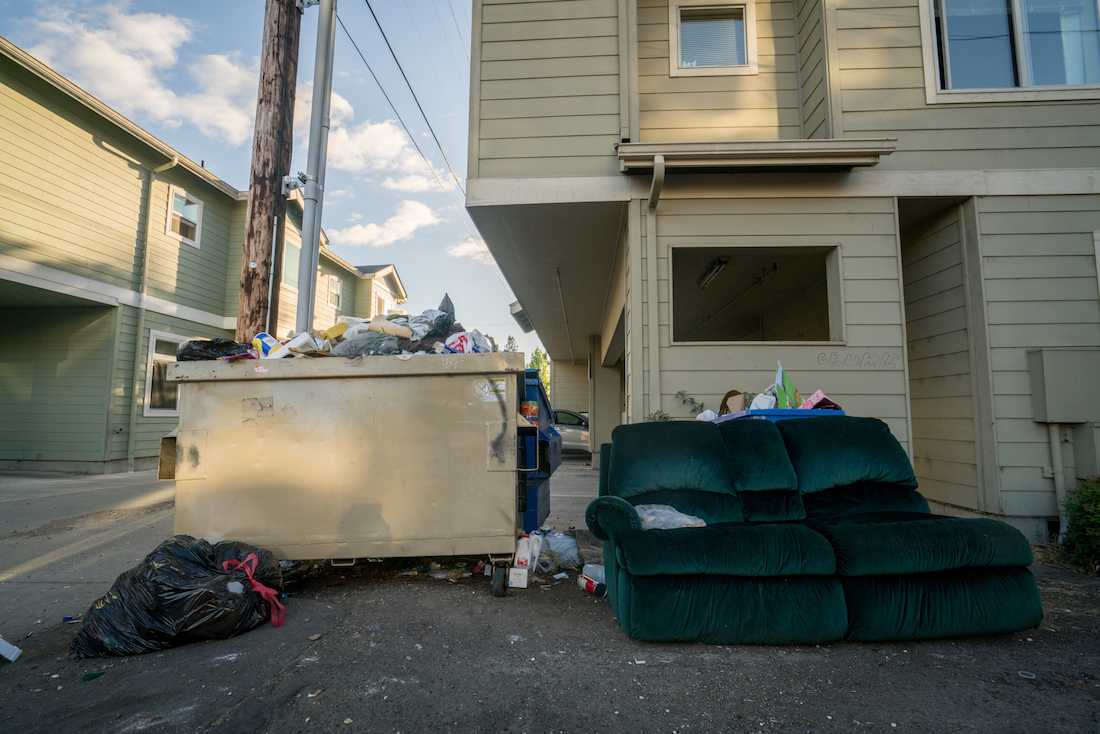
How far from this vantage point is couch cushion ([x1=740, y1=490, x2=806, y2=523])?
9.55 ft

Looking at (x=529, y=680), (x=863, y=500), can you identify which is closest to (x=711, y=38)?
(x=863, y=500)

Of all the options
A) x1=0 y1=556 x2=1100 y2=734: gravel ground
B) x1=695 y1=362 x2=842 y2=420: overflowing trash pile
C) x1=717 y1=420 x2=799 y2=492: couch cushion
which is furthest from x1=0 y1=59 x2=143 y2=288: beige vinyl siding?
x1=717 y1=420 x2=799 y2=492: couch cushion

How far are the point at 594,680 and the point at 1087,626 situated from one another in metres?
2.44

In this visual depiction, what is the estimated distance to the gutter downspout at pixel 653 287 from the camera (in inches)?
161

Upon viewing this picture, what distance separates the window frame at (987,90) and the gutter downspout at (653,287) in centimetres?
237

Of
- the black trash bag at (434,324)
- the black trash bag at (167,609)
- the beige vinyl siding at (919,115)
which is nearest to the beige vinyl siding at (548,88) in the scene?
the black trash bag at (434,324)

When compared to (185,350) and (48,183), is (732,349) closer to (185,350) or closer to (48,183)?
(185,350)

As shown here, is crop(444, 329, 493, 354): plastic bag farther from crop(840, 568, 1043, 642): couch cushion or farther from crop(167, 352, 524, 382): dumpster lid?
crop(840, 568, 1043, 642): couch cushion

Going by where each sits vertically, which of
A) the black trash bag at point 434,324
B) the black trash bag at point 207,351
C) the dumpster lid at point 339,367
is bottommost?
the dumpster lid at point 339,367

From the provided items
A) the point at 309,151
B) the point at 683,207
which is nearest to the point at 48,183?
the point at 309,151

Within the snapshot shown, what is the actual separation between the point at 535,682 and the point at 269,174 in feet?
12.8

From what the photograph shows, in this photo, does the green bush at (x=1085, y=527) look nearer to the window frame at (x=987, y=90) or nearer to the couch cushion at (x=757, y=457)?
the couch cushion at (x=757, y=457)

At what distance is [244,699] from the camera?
1830 millimetres

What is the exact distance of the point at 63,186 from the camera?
7.72 meters
